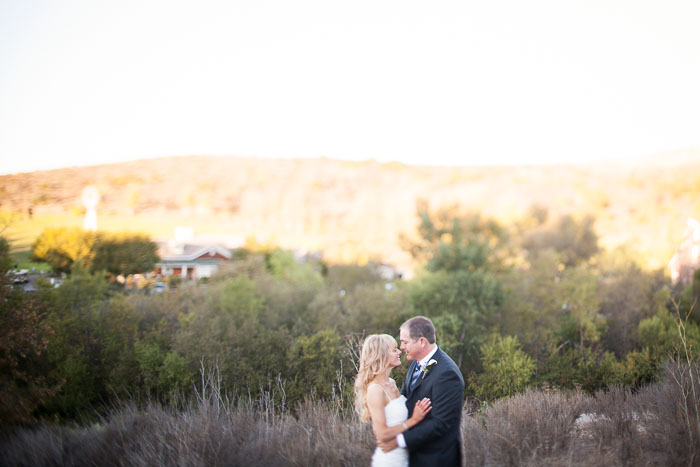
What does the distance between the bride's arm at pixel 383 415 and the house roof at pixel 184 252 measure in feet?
119

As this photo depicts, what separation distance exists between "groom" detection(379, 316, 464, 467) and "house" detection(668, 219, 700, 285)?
27668 millimetres

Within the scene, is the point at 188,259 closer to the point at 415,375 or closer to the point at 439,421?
the point at 415,375

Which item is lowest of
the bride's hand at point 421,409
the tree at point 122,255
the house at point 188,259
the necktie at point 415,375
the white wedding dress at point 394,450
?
the house at point 188,259

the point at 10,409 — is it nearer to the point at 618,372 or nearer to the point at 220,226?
the point at 618,372

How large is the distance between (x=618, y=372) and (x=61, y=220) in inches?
1348

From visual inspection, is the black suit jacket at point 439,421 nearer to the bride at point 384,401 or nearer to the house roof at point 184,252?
the bride at point 384,401

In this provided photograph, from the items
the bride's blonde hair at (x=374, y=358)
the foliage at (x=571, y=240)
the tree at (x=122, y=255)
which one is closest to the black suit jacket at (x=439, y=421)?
the bride's blonde hair at (x=374, y=358)

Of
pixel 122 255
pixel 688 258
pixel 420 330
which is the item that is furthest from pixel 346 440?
pixel 122 255

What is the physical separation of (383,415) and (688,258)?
29.2 m

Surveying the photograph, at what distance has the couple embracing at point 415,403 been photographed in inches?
141

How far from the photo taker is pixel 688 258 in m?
26.8

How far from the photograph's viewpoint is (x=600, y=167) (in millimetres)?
116062

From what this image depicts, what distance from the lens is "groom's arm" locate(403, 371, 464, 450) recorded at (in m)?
3.58

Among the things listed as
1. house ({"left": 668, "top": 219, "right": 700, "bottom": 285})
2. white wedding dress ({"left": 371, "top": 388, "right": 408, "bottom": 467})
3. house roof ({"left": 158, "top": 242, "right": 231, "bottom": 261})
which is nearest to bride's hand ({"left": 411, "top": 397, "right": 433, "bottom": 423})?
white wedding dress ({"left": 371, "top": 388, "right": 408, "bottom": 467})
